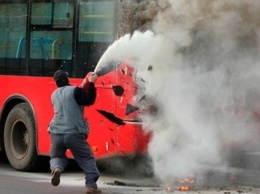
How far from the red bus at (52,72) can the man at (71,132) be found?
978 mm

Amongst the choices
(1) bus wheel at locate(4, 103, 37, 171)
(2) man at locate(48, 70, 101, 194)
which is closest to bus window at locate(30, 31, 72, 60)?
(1) bus wheel at locate(4, 103, 37, 171)

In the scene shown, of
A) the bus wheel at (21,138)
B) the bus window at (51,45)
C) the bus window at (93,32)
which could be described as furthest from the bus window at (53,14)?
the bus wheel at (21,138)

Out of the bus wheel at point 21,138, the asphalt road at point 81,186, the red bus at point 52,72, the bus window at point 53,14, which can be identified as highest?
the bus window at point 53,14

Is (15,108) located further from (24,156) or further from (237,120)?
(237,120)

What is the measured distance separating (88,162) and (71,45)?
95.8 inches

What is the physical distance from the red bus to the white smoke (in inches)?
12.3

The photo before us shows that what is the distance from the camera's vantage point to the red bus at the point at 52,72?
11312 mm

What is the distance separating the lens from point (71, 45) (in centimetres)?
1212

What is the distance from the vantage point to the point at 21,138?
13305 millimetres

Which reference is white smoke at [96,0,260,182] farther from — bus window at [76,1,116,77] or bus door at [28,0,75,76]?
bus door at [28,0,75,76]

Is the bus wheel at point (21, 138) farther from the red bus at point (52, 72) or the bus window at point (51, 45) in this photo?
the bus window at point (51, 45)

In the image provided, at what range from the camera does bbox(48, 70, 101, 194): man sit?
34.0 feet

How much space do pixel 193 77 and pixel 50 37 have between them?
274 centimetres

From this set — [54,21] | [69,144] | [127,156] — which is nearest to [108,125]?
[127,156]
